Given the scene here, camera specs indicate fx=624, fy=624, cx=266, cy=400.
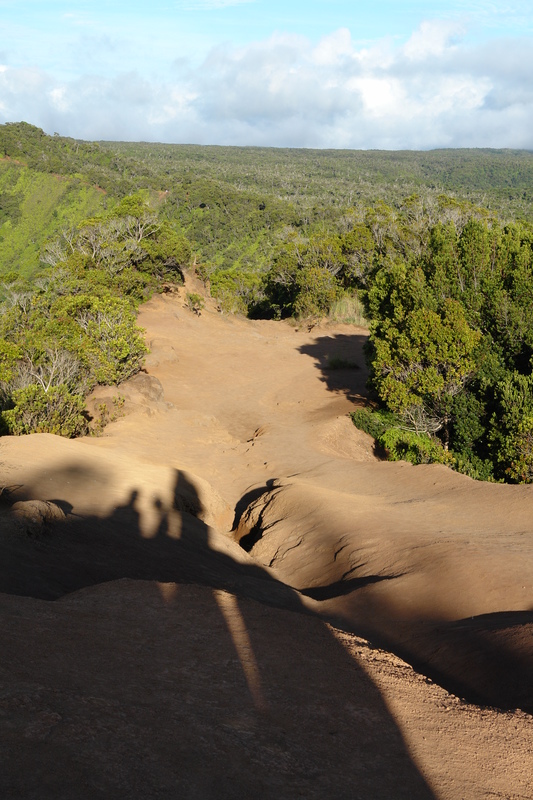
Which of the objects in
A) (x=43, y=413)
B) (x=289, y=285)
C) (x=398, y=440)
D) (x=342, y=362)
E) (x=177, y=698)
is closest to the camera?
(x=177, y=698)

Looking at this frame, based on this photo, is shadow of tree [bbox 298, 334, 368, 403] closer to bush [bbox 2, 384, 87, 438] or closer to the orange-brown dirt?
the orange-brown dirt

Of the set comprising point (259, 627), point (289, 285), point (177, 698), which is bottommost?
point (259, 627)

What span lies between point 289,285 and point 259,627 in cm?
3343

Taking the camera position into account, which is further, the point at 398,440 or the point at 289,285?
the point at 289,285

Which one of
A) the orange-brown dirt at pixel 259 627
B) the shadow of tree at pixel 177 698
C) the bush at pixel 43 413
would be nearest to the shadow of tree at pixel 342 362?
the orange-brown dirt at pixel 259 627

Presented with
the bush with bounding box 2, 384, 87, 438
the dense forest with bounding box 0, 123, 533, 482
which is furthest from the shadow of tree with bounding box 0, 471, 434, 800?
the dense forest with bounding box 0, 123, 533, 482

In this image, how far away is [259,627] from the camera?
543cm

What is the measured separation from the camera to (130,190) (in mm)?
65375

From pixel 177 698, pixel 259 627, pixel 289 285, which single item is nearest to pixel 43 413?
pixel 259 627

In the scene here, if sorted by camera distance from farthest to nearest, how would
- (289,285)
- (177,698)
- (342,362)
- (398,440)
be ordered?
1. (289,285)
2. (342,362)
3. (398,440)
4. (177,698)

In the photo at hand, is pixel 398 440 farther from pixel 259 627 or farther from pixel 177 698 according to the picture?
pixel 177 698

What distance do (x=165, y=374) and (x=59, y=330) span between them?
14.8ft

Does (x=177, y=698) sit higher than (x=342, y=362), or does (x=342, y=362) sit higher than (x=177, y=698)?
(x=342, y=362)

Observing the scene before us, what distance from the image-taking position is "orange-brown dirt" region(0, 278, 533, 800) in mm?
3195
